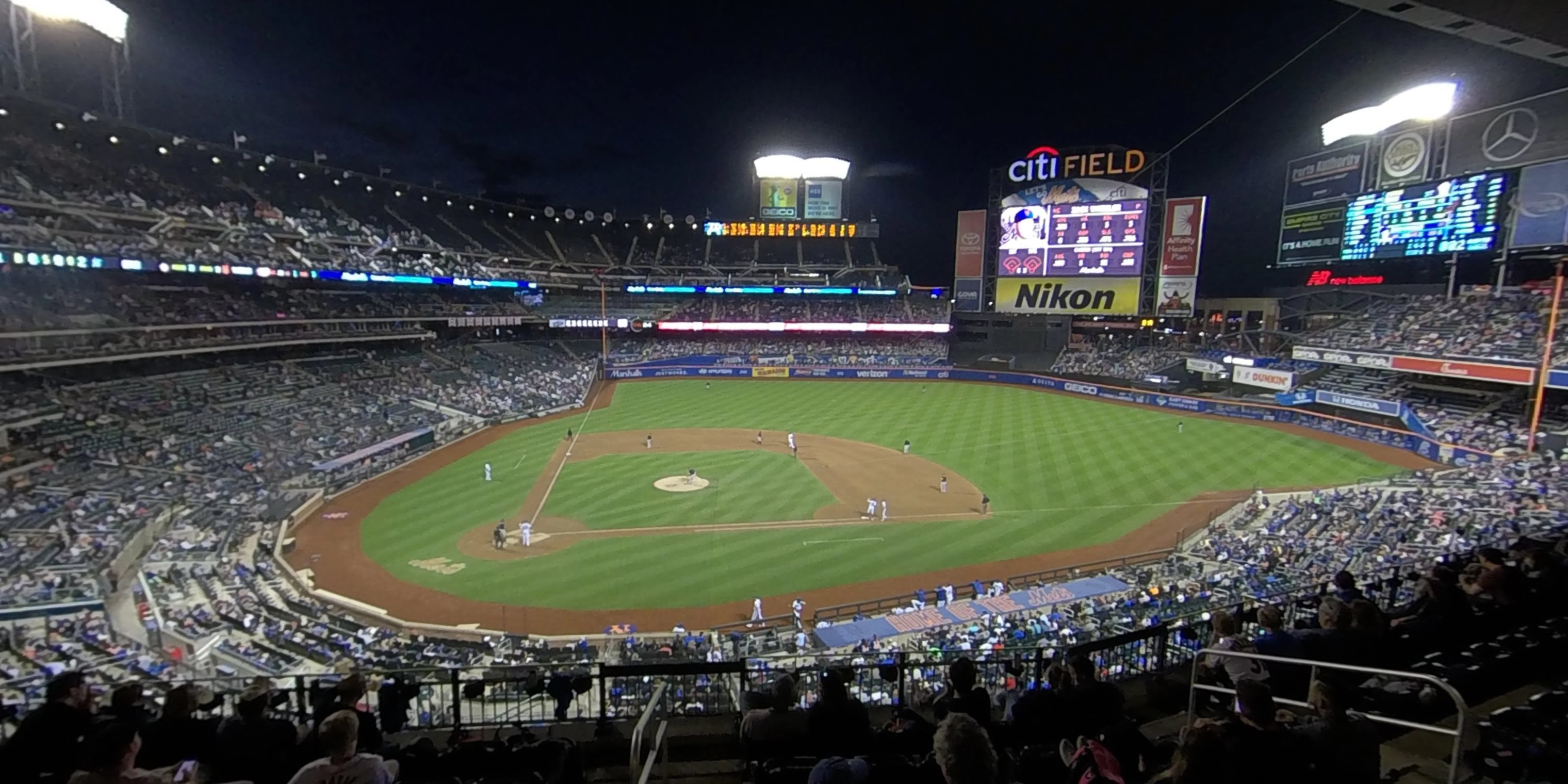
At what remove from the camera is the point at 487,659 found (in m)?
13.5

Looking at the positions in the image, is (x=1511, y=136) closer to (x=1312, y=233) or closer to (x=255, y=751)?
(x=1312, y=233)

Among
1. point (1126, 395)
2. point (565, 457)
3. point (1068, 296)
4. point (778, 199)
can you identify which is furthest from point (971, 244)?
point (565, 457)

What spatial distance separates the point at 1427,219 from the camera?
3584 centimetres

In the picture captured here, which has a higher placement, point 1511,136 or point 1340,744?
point 1511,136

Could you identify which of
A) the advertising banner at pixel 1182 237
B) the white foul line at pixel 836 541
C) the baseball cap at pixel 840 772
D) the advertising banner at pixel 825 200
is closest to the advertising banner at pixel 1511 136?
the advertising banner at pixel 1182 237

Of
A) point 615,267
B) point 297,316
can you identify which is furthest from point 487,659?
point 615,267

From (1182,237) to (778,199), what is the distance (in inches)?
1404

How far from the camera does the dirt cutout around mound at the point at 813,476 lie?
72.0ft

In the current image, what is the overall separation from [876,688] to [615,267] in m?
60.7

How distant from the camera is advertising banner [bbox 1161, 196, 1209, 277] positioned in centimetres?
5084

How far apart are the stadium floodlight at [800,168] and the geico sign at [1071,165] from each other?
1841cm

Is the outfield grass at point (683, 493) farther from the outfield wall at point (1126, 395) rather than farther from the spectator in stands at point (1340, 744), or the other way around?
the outfield wall at point (1126, 395)

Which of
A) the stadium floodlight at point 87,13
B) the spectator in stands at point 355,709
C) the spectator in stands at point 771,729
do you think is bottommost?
the spectator in stands at point 355,709

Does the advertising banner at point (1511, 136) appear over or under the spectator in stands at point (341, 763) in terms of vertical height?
over
